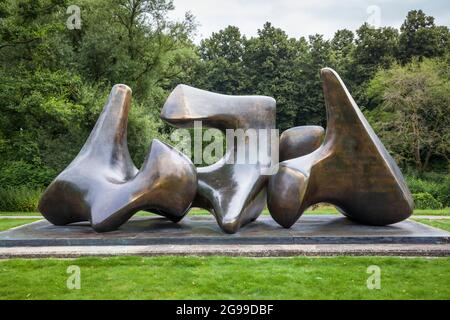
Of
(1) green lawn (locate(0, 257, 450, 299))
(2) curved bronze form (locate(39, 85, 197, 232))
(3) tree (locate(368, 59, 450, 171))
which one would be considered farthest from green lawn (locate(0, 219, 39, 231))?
(3) tree (locate(368, 59, 450, 171))

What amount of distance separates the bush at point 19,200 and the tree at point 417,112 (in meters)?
20.9

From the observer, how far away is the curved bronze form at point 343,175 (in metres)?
10.1

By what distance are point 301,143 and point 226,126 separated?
1934 millimetres

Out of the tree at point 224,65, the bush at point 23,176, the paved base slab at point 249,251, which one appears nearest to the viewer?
the paved base slab at point 249,251

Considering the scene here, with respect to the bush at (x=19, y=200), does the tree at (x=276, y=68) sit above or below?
above

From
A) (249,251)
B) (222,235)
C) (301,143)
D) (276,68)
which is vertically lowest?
(249,251)

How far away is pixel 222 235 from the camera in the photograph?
9.72 meters

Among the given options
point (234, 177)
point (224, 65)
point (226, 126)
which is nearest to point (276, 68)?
point (224, 65)

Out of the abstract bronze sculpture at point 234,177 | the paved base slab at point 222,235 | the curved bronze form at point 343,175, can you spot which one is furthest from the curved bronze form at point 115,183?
the curved bronze form at point 343,175

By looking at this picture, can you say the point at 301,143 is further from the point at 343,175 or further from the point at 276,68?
the point at 276,68

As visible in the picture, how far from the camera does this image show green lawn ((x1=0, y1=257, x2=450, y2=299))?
6496mm

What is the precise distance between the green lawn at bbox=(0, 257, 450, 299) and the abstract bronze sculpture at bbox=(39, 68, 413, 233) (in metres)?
1.92

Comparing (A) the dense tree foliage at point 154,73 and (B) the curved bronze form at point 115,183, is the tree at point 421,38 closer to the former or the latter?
(A) the dense tree foliage at point 154,73
